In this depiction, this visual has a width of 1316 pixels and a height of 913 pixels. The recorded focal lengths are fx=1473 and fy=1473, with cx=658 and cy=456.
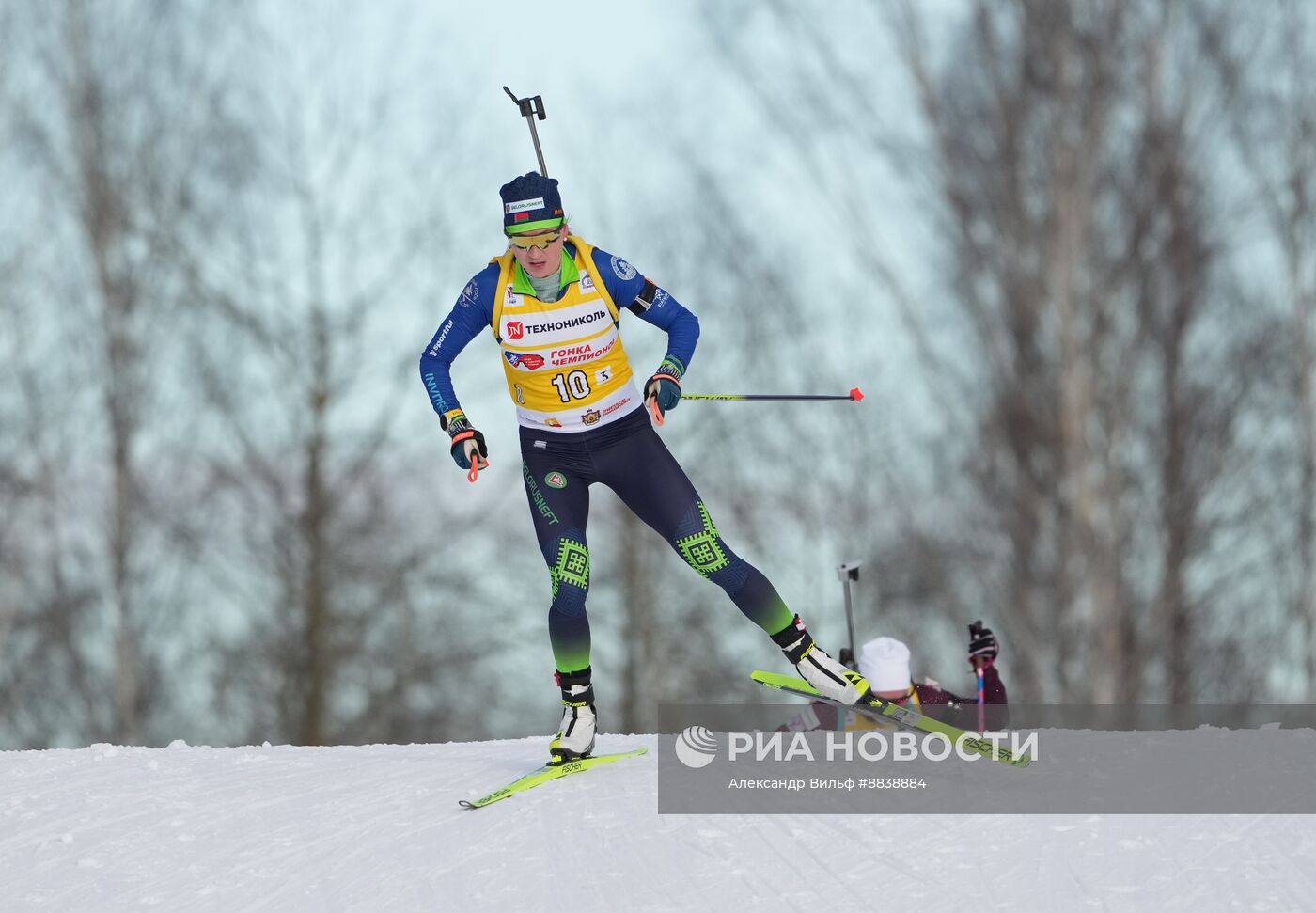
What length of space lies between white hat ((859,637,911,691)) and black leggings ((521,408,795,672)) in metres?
0.87

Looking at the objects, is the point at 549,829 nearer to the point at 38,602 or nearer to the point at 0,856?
the point at 0,856

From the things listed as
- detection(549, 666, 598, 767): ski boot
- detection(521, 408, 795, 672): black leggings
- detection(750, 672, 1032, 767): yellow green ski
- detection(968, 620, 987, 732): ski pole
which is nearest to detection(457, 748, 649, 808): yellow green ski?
detection(549, 666, 598, 767): ski boot

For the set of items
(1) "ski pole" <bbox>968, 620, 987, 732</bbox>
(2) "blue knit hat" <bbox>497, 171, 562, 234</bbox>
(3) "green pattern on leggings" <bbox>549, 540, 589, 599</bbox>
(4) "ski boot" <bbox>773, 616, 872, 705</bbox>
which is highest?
(2) "blue knit hat" <bbox>497, 171, 562, 234</bbox>

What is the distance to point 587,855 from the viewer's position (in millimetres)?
4594

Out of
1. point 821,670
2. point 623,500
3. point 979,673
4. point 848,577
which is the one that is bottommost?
point 979,673

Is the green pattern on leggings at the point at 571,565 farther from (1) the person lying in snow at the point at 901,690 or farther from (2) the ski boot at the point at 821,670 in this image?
(1) the person lying in snow at the point at 901,690

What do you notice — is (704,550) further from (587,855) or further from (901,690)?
(901,690)

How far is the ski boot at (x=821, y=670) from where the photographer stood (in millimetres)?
5508

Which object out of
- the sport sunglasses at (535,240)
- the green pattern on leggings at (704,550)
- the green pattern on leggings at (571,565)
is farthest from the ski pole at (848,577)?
the sport sunglasses at (535,240)

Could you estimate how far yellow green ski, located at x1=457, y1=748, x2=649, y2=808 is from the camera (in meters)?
5.23

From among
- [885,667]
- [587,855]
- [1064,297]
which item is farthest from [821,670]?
[1064,297]

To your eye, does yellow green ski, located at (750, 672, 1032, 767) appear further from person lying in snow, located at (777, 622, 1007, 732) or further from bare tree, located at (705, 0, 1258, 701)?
bare tree, located at (705, 0, 1258, 701)

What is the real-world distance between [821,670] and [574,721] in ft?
3.24

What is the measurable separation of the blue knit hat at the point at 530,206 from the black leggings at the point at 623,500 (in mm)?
763
